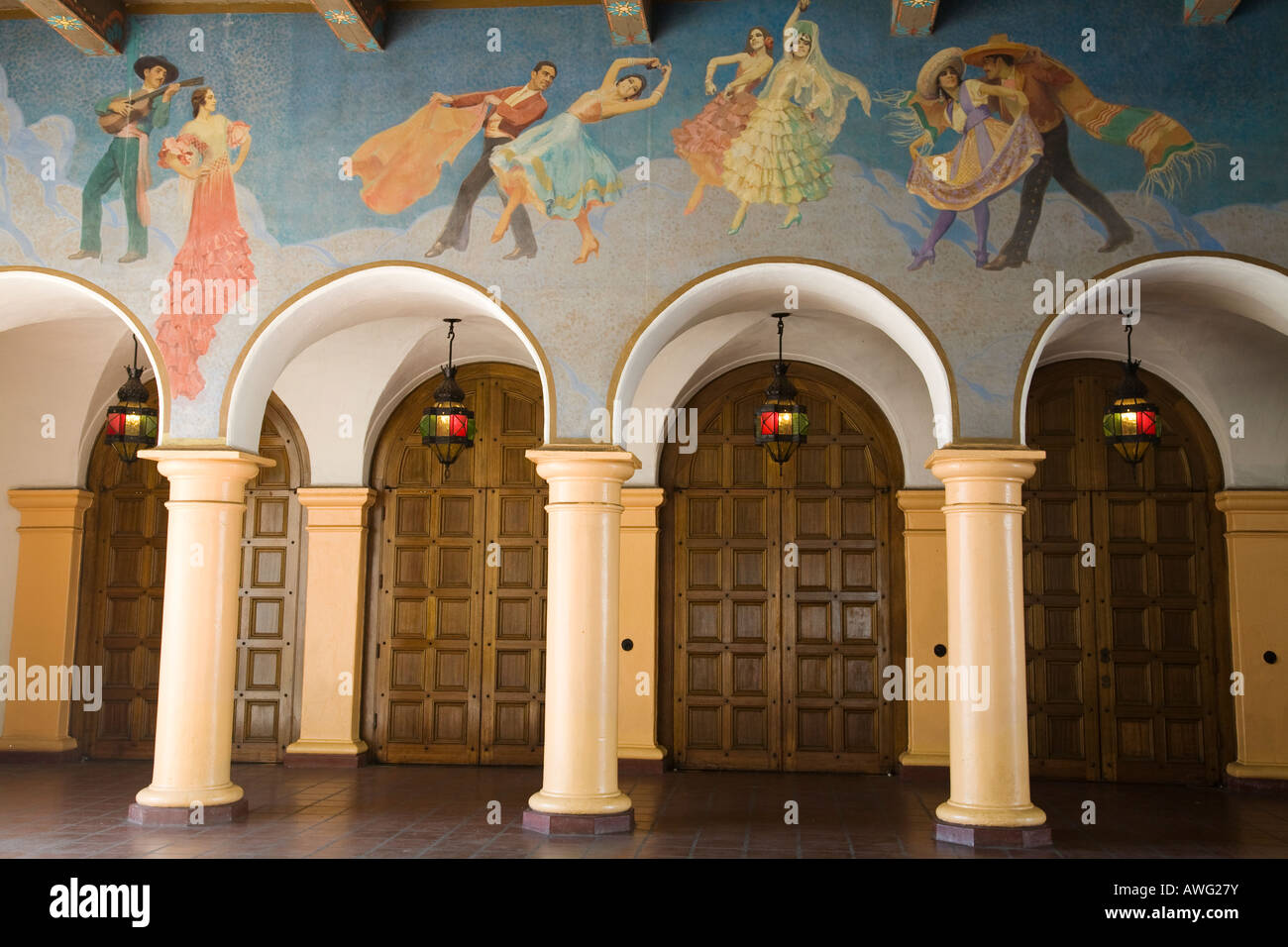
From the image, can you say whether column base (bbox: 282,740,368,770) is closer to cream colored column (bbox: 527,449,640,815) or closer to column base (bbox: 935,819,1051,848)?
cream colored column (bbox: 527,449,640,815)

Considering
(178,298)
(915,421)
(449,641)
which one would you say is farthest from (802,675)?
(178,298)

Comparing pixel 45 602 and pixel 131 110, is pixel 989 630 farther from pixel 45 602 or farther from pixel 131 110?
pixel 45 602

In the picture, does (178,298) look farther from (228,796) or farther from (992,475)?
(992,475)

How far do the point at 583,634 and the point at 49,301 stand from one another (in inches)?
221

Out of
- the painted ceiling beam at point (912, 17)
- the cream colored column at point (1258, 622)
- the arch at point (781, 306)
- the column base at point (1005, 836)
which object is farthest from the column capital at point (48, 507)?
the cream colored column at point (1258, 622)

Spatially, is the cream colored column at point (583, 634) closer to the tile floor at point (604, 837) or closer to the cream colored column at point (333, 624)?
the tile floor at point (604, 837)

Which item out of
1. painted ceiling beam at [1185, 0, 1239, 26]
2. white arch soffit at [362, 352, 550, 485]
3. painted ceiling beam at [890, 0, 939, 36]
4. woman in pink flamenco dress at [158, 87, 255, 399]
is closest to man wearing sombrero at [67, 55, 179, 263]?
woman in pink flamenco dress at [158, 87, 255, 399]

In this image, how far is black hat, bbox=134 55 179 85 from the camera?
9.73 metres

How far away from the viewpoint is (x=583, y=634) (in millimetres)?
9070

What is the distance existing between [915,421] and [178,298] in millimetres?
7471

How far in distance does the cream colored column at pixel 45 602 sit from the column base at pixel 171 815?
4656 mm

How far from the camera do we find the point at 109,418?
11.5 m

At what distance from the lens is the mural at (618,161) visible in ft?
29.7

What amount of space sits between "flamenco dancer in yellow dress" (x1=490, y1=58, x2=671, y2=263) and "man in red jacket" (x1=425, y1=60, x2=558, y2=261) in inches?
3.4
